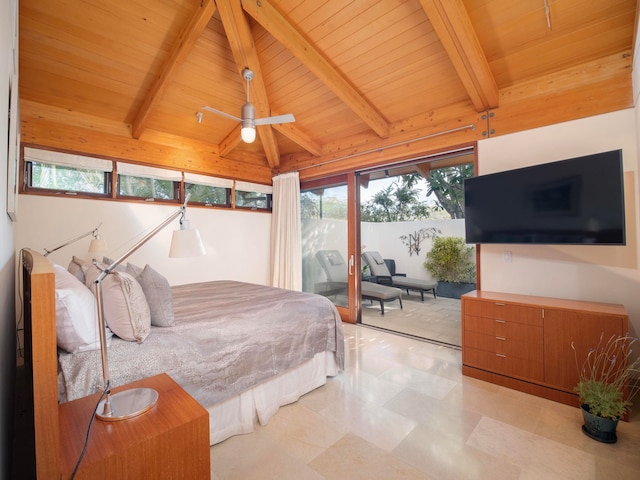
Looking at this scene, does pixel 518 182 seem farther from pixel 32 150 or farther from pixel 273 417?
pixel 32 150

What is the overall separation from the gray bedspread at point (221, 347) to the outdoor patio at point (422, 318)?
1698mm

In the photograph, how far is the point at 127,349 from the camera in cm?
153

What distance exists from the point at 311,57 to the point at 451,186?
16.3 feet

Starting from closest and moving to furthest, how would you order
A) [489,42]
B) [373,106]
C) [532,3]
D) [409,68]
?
[532,3] → [489,42] → [409,68] → [373,106]

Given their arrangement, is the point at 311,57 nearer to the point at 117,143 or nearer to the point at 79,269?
the point at 117,143

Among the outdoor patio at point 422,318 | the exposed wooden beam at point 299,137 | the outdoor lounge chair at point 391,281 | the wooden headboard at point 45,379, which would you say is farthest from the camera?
the outdoor lounge chair at point 391,281

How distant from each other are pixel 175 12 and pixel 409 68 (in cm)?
231

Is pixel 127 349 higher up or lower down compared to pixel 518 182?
lower down

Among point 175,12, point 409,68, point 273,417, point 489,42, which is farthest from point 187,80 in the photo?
point 273,417

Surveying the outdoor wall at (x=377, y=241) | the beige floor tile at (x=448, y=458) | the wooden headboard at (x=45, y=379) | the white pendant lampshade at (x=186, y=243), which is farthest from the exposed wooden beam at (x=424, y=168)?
the wooden headboard at (x=45, y=379)

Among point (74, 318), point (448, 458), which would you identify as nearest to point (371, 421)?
point (448, 458)

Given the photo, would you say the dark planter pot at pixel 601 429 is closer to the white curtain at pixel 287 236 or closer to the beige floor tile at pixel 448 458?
the beige floor tile at pixel 448 458

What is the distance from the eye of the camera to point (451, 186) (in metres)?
6.89

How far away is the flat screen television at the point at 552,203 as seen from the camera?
7.32 ft
